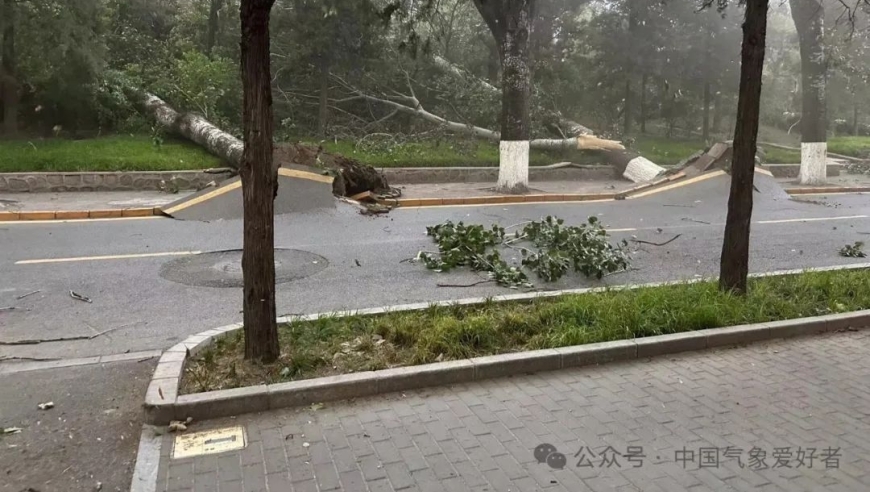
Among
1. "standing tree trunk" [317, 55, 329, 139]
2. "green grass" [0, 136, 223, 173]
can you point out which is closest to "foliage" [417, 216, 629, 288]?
"green grass" [0, 136, 223, 173]

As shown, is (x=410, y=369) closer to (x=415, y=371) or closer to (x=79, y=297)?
(x=415, y=371)

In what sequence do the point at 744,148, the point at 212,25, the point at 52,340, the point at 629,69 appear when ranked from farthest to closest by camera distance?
the point at 629,69 → the point at 212,25 → the point at 744,148 → the point at 52,340

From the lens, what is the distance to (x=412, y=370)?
4562 mm

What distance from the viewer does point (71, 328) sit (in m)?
5.95

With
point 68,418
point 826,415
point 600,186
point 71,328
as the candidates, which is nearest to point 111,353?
point 71,328

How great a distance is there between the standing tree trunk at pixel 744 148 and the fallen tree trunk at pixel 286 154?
8.08m

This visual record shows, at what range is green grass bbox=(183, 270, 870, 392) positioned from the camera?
15.3ft

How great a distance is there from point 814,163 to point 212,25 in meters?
17.3

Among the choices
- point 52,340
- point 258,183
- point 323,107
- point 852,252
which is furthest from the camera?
point 323,107

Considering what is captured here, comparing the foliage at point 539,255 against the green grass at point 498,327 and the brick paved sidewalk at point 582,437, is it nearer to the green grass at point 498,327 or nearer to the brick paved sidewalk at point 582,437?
the green grass at point 498,327

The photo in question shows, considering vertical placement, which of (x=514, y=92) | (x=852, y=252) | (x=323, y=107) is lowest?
(x=852, y=252)

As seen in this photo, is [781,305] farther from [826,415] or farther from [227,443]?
[227,443]

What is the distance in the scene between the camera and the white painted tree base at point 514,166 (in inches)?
621

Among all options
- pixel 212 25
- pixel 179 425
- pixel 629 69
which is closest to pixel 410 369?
pixel 179 425
